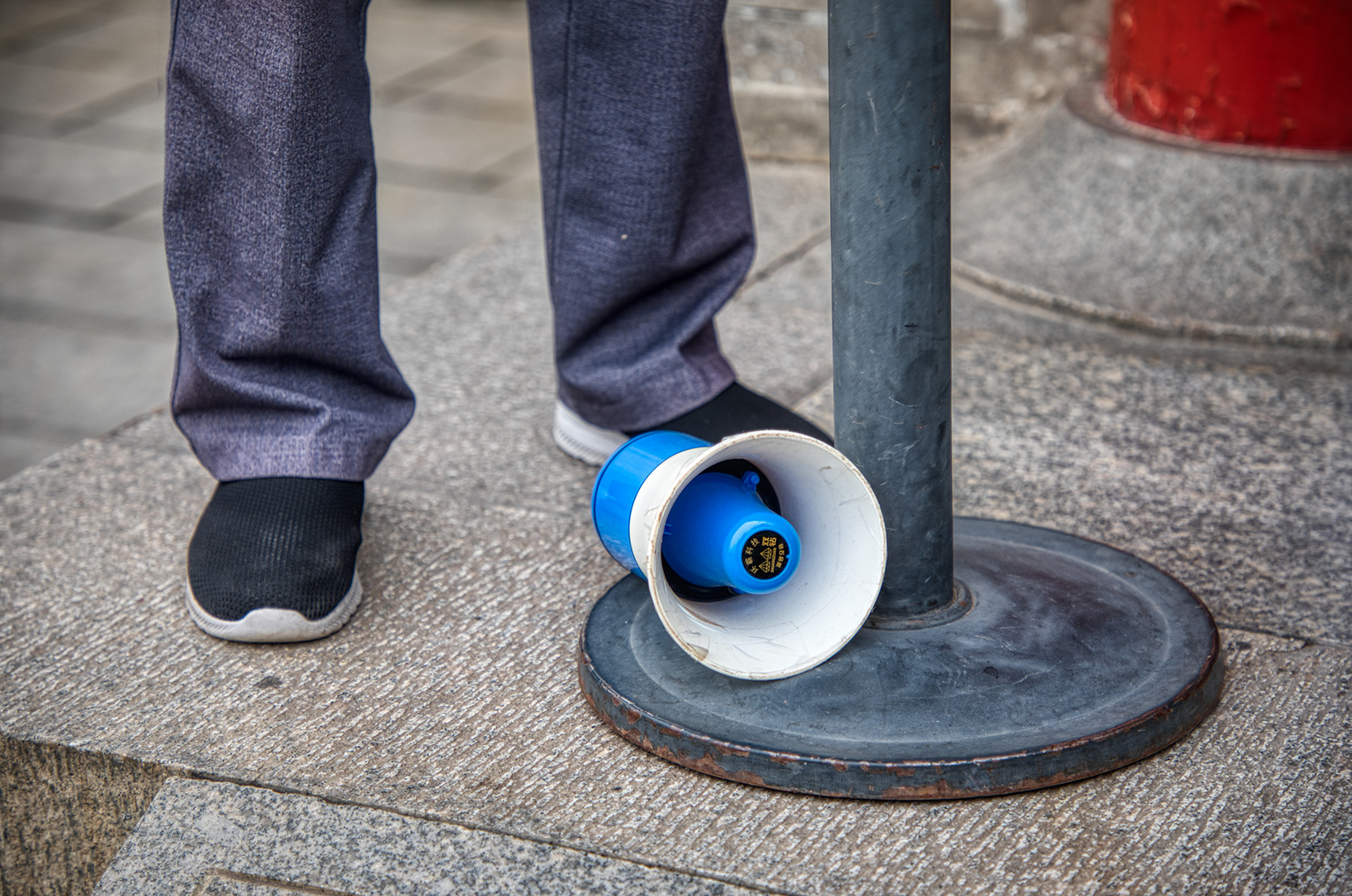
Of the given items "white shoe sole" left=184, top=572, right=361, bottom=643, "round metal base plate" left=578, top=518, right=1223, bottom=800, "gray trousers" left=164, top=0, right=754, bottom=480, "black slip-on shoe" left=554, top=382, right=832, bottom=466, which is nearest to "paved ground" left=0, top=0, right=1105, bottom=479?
"gray trousers" left=164, top=0, right=754, bottom=480

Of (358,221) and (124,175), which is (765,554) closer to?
(358,221)

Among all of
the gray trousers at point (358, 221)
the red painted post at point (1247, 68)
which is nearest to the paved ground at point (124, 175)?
the gray trousers at point (358, 221)

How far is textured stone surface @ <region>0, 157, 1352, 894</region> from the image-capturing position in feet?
3.42

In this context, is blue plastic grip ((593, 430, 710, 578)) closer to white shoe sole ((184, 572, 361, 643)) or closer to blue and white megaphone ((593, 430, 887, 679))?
blue and white megaphone ((593, 430, 887, 679))

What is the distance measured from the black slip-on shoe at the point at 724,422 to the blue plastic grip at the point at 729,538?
30 centimetres

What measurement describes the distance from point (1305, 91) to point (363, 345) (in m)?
1.65

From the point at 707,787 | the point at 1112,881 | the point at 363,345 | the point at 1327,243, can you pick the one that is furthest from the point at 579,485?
the point at 1327,243

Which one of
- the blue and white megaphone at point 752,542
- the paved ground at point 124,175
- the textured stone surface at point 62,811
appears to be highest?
the blue and white megaphone at point 752,542

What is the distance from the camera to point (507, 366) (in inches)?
80.7

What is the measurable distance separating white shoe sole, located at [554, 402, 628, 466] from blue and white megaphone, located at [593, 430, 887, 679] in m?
0.41

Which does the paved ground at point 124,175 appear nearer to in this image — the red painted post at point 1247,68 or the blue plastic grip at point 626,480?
the blue plastic grip at point 626,480

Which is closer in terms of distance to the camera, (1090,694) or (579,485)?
(1090,694)

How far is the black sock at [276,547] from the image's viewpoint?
1331 mm

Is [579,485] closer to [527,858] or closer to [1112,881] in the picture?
[527,858]
